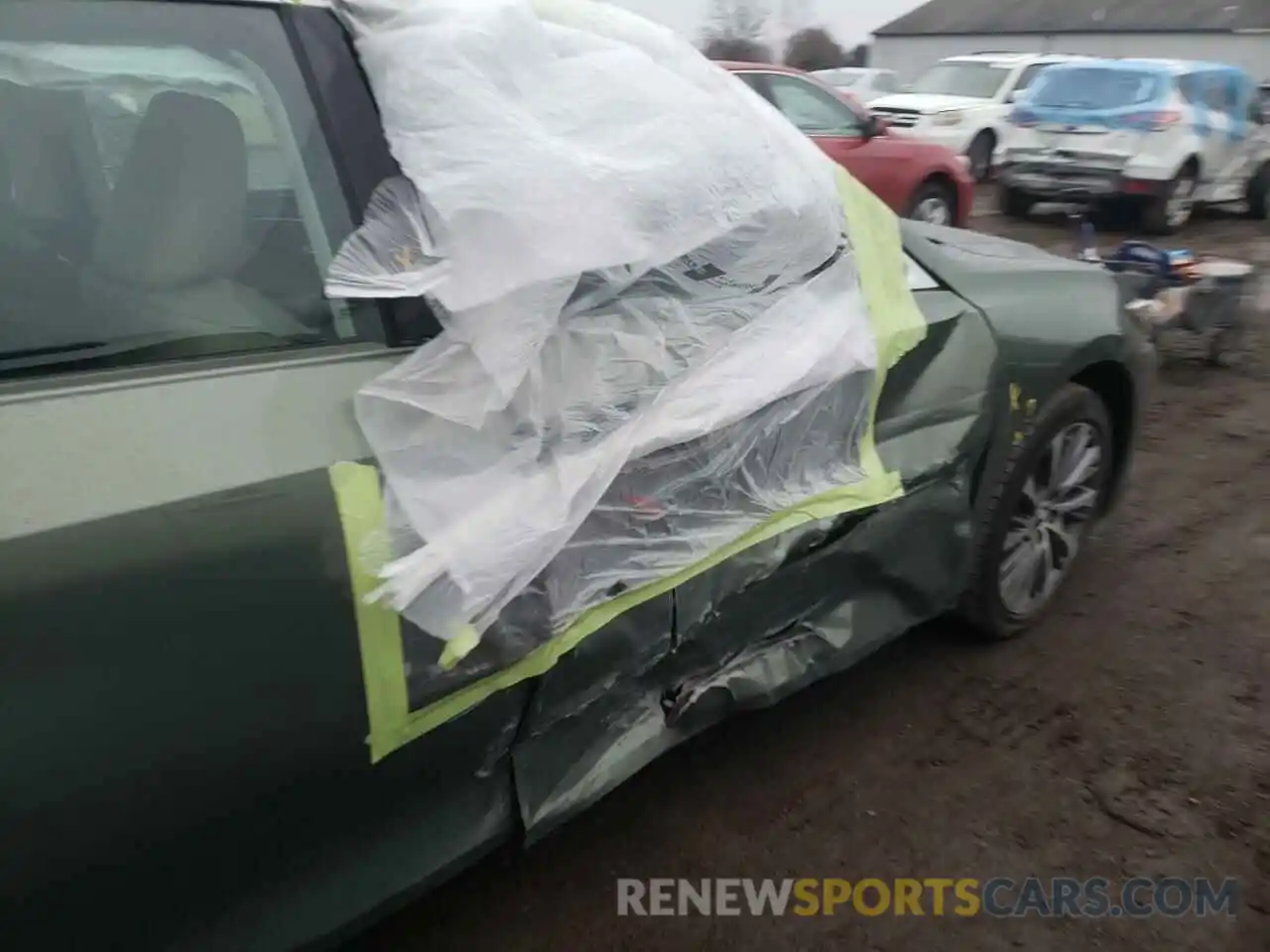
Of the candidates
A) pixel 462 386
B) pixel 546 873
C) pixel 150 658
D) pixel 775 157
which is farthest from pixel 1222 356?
pixel 150 658

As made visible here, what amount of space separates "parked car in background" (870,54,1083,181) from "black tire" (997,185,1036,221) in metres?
1.35

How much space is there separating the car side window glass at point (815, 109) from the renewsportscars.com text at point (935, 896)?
7.80 m

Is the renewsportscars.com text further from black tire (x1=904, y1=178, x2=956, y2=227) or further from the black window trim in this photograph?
black tire (x1=904, y1=178, x2=956, y2=227)

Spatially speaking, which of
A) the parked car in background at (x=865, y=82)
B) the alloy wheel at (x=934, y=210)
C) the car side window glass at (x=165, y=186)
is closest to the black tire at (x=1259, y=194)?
the alloy wheel at (x=934, y=210)

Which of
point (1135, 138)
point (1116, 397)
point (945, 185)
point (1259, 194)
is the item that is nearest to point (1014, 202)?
point (1135, 138)

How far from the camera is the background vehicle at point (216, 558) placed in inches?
54.6

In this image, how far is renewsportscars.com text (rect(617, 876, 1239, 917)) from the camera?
2.39m

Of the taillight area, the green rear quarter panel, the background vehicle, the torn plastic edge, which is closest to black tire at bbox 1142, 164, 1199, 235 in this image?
the taillight area

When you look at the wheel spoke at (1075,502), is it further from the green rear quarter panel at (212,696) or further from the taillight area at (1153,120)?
the taillight area at (1153,120)

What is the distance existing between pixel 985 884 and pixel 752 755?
2.07 feet

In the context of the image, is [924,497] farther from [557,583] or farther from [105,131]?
[105,131]

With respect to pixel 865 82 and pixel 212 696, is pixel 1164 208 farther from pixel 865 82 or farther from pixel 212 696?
pixel 212 696

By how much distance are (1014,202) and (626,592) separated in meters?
11.7

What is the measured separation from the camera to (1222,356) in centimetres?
638
